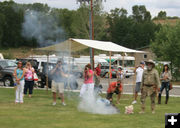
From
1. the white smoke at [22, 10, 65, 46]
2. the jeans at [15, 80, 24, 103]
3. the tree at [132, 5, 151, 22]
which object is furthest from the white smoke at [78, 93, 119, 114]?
the tree at [132, 5, 151, 22]

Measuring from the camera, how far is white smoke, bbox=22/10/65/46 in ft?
76.2

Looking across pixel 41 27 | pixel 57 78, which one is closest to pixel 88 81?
pixel 57 78

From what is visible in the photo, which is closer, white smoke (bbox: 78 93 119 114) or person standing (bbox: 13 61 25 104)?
white smoke (bbox: 78 93 119 114)

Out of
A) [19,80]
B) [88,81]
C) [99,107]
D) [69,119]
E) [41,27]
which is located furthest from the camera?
[41,27]

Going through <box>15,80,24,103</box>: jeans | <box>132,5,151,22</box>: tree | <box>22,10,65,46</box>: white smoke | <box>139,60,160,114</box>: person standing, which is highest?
<box>132,5,151,22</box>: tree

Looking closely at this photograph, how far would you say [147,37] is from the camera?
101812mm

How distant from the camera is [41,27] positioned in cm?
2377

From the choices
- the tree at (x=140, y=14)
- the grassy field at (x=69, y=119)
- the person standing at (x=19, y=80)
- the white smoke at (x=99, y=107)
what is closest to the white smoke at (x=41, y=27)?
the person standing at (x=19, y=80)

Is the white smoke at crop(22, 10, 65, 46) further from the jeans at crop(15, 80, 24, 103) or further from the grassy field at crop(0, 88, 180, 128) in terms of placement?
the grassy field at crop(0, 88, 180, 128)

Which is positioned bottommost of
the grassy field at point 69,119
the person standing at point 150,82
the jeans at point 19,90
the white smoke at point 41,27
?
the grassy field at point 69,119

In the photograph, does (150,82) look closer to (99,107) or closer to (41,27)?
(99,107)

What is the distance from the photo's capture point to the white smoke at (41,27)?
23.2m

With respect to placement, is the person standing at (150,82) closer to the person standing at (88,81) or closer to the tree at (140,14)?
the person standing at (88,81)

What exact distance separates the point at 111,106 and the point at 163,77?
4.55m
